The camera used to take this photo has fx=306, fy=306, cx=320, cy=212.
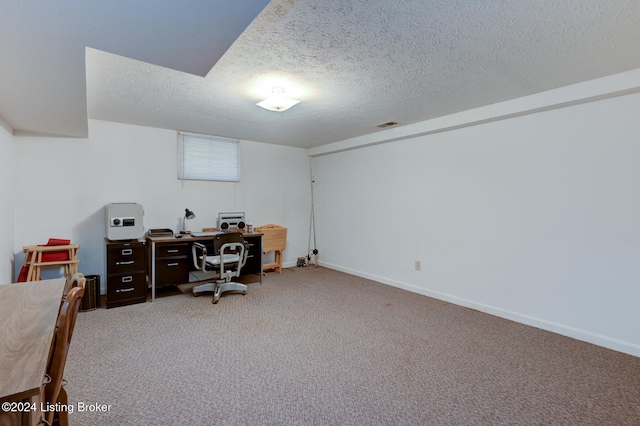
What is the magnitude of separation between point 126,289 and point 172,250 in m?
0.65

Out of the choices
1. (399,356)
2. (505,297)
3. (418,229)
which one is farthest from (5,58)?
(505,297)

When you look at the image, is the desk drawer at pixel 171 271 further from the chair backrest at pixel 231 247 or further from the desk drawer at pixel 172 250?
the chair backrest at pixel 231 247

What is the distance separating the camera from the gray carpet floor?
1776 mm

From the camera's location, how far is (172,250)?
388cm

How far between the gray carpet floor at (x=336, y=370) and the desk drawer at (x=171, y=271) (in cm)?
43

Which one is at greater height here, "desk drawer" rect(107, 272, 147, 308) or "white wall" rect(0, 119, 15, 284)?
"white wall" rect(0, 119, 15, 284)

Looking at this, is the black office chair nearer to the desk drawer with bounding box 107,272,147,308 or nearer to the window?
the desk drawer with bounding box 107,272,147,308

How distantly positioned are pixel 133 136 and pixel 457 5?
4.08 meters

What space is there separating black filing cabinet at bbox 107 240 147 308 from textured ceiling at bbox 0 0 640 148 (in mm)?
1373

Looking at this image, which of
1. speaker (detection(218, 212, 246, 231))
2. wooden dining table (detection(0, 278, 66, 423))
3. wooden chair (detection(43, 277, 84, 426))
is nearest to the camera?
wooden dining table (detection(0, 278, 66, 423))

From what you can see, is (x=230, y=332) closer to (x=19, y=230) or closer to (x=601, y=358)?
(x=19, y=230)

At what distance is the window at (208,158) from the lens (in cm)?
449

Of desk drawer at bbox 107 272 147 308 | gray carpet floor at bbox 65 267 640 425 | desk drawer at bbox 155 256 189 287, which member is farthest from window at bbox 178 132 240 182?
gray carpet floor at bbox 65 267 640 425

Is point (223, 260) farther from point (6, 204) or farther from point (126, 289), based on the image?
point (6, 204)
